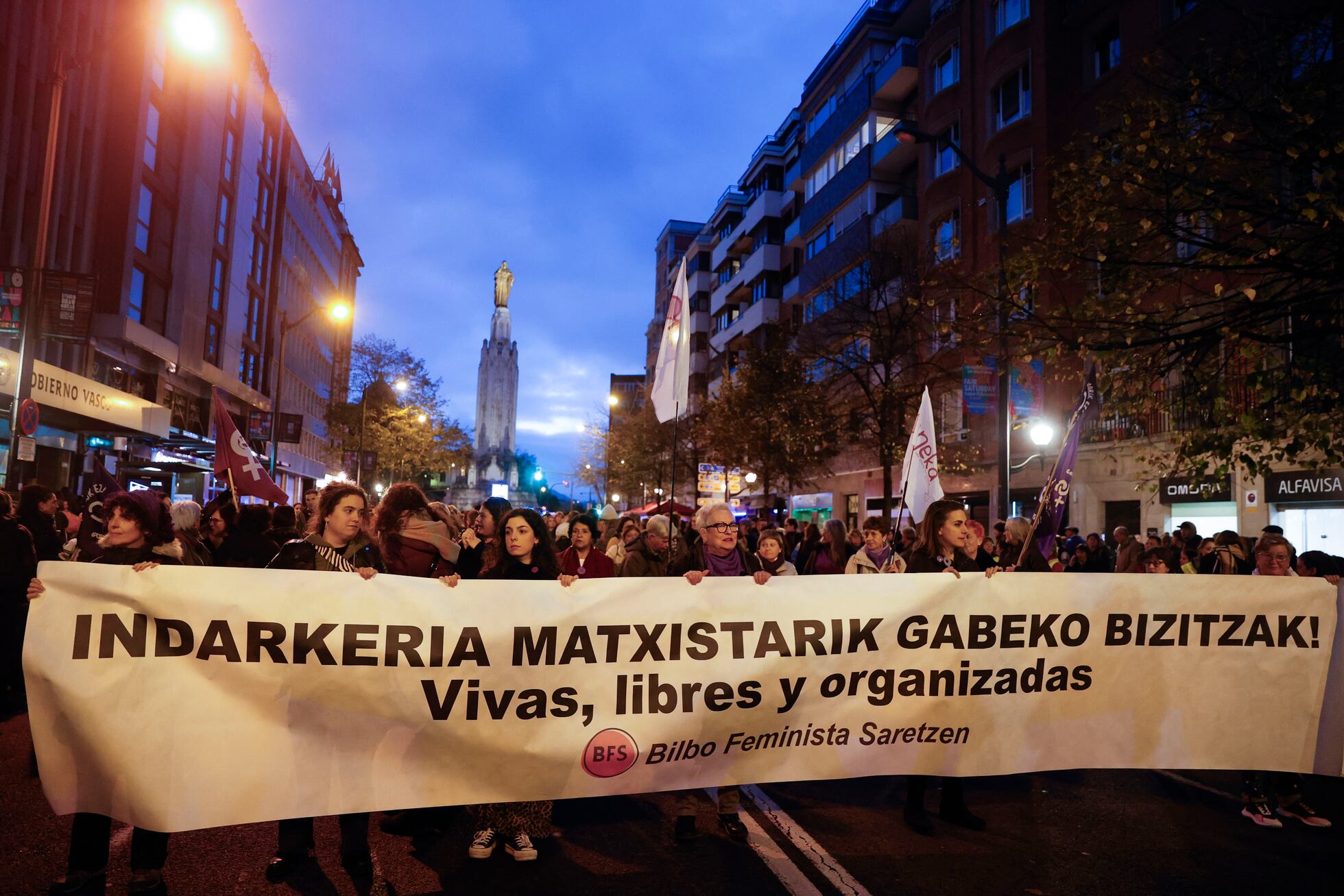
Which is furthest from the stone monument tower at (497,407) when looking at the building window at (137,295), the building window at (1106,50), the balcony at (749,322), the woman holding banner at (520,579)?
the woman holding banner at (520,579)

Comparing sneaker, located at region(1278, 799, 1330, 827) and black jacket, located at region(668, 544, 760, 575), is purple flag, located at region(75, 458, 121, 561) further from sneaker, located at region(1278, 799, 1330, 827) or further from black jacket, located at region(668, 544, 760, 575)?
sneaker, located at region(1278, 799, 1330, 827)

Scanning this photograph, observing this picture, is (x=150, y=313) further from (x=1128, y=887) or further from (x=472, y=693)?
(x=1128, y=887)

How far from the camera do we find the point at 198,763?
395 centimetres

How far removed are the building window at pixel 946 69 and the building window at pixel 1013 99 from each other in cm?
249

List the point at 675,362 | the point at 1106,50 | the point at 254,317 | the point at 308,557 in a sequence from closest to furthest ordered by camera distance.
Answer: the point at 308,557
the point at 675,362
the point at 1106,50
the point at 254,317

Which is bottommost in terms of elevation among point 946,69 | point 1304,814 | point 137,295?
point 1304,814

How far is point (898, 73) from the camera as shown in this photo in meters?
31.3

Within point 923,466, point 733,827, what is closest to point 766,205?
point 923,466

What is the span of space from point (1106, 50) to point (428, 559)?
23624 mm

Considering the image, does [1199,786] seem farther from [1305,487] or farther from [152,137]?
[152,137]

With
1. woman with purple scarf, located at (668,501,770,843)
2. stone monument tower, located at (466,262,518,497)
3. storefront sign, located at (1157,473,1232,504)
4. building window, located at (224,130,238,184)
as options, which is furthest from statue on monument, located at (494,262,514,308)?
woman with purple scarf, located at (668,501,770,843)

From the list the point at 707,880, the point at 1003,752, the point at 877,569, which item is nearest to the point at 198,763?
the point at 707,880

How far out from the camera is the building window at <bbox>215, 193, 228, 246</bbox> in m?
35.2

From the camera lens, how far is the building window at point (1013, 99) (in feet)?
81.0
